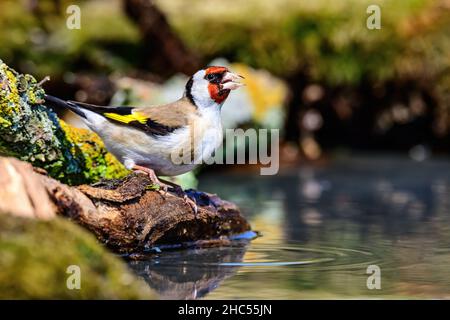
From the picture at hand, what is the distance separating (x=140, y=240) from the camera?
221 inches

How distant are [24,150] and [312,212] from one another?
10.4 feet

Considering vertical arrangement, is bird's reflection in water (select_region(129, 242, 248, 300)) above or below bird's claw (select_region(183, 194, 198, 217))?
below

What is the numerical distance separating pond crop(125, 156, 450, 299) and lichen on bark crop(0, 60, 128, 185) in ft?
2.87

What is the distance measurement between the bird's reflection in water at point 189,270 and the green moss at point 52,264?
0.64 m

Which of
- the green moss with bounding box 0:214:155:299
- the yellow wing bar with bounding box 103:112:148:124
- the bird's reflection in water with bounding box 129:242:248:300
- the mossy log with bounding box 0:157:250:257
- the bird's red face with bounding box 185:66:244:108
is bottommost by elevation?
the green moss with bounding box 0:214:155:299

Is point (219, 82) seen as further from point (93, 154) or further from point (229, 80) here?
point (93, 154)

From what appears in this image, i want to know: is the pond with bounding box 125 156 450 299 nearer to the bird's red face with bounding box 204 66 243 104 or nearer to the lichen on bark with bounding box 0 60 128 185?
the lichen on bark with bounding box 0 60 128 185

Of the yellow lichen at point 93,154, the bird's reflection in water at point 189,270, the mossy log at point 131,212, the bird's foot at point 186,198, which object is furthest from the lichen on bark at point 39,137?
the bird's reflection in water at point 189,270

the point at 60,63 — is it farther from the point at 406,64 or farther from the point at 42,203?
the point at 42,203

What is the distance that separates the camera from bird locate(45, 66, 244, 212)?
19.6 ft

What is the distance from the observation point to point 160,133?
19.7 feet

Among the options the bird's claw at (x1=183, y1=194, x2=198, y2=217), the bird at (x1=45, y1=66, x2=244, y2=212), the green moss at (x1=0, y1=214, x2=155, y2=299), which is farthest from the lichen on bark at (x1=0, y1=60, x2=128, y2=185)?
the green moss at (x1=0, y1=214, x2=155, y2=299)

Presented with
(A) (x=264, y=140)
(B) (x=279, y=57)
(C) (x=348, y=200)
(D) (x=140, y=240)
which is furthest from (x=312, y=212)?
(B) (x=279, y=57)

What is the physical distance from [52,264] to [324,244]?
9.74 feet
